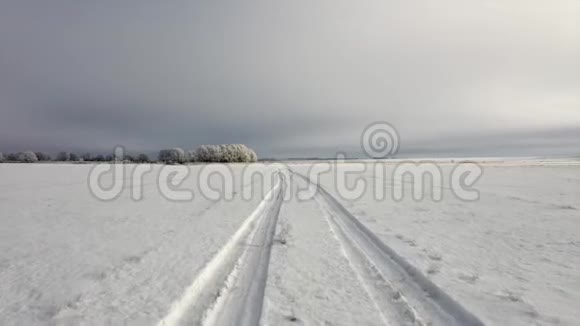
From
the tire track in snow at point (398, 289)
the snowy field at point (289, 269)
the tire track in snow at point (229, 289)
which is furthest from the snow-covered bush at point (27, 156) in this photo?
the tire track in snow at point (398, 289)

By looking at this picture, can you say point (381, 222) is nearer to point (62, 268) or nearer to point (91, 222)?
point (62, 268)

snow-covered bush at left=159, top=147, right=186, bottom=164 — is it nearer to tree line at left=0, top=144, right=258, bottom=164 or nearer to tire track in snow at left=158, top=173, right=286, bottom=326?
tree line at left=0, top=144, right=258, bottom=164

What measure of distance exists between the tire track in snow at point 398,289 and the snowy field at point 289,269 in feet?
0.06

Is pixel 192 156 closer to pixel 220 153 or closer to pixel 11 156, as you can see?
pixel 220 153

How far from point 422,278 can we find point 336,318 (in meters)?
1.74

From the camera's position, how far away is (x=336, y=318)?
10.4 ft

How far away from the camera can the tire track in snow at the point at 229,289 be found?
3.20 m

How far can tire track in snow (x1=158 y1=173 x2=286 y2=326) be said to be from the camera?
320 cm

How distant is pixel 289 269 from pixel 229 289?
3.48 ft

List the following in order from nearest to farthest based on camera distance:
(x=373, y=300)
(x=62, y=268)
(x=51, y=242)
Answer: (x=373, y=300), (x=62, y=268), (x=51, y=242)

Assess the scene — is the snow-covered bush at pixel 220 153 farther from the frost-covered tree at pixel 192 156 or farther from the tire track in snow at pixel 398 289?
the tire track in snow at pixel 398 289

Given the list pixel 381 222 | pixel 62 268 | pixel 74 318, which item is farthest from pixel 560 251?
pixel 62 268

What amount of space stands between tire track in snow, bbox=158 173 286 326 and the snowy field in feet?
0.07

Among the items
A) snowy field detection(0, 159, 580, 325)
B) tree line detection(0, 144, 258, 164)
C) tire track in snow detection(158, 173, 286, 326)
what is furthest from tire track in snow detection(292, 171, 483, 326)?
tree line detection(0, 144, 258, 164)
